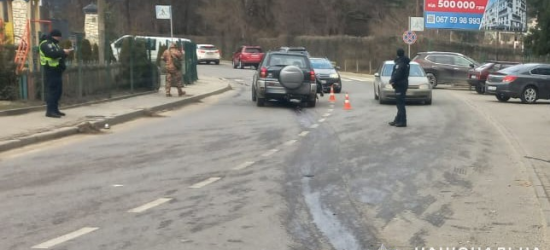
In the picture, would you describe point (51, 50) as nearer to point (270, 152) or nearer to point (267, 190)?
point (270, 152)

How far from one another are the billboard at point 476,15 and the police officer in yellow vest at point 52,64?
3338 centimetres

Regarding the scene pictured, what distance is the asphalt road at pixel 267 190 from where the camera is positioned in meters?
6.51

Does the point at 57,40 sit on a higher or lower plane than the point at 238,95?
higher

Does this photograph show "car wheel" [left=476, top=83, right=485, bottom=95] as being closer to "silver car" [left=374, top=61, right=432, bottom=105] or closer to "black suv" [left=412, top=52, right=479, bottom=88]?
"black suv" [left=412, top=52, right=479, bottom=88]

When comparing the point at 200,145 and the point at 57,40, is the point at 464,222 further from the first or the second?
the point at 57,40

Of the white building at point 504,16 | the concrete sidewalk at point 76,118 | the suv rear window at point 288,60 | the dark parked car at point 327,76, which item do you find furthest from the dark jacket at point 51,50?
the white building at point 504,16

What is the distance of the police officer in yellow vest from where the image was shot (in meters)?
14.3

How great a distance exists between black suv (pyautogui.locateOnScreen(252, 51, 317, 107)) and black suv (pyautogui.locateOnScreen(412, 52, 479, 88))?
45.7 ft

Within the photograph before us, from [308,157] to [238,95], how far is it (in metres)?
14.8

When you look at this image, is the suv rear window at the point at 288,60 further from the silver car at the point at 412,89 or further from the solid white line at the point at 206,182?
the solid white line at the point at 206,182

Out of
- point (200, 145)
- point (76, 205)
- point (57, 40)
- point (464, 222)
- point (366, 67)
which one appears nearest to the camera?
point (464, 222)

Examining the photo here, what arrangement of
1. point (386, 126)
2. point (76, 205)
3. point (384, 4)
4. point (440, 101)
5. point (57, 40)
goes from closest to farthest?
point (76, 205)
point (57, 40)
point (386, 126)
point (440, 101)
point (384, 4)

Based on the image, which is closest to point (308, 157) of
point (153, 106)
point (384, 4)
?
point (153, 106)

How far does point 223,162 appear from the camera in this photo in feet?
34.8
